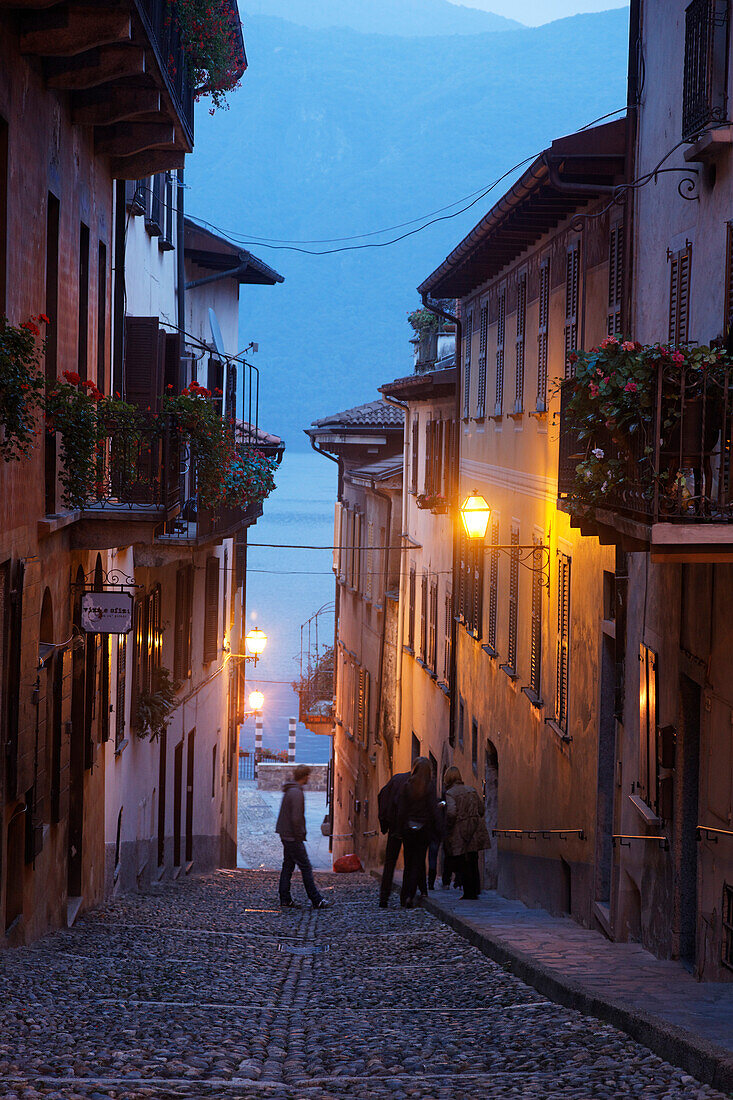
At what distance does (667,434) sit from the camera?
8.20 meters

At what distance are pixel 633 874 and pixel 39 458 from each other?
6161mm

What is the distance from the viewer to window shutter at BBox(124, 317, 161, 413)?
1598cm

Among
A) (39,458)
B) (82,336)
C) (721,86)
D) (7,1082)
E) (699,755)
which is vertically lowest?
(7,1082)

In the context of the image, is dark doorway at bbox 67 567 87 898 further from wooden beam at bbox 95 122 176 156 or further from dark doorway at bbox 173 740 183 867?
dark doorway at bbox 173 740 183 867

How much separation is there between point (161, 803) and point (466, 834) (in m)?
7.15

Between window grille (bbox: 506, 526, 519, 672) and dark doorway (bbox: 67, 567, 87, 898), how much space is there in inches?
239

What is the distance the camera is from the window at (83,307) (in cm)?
1326

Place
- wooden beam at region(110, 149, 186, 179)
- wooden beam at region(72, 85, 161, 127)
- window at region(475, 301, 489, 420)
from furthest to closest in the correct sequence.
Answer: window at region(475, 301, 489, 420), wooden beam at region(110, 149, 186, 179), wooden beam at region(72, 85, 161, 127)

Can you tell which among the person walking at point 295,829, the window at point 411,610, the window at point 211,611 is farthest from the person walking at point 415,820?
the window at point 411,610

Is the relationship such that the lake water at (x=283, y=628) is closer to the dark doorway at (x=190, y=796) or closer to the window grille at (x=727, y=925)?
the dark doorway at (x=190, y=796)

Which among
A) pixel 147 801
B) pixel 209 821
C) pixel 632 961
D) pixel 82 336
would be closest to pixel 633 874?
pixel 632 961

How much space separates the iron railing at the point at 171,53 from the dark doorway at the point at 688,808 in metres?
6.56

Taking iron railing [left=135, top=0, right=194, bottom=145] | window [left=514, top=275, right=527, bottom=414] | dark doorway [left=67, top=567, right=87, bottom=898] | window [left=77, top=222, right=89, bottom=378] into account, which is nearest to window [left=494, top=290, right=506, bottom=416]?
window [left=514, top=275, right=527, bottom=414]

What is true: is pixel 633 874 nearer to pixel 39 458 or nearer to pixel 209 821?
pixel 39 458
